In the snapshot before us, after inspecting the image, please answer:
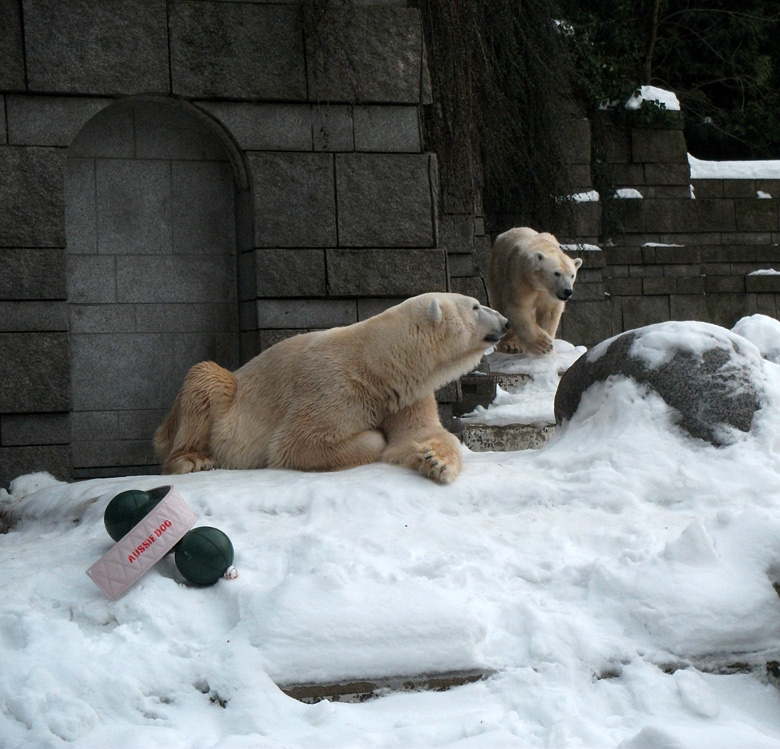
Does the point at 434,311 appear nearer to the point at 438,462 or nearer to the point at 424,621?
the point at 438,462

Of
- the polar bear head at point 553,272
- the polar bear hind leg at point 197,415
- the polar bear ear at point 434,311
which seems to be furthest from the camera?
the polar bear head at point 553,272

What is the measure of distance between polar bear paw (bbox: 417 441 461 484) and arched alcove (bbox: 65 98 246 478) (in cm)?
230

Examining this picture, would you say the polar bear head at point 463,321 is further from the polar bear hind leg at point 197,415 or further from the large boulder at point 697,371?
the polar bear hind leg at point 197,415

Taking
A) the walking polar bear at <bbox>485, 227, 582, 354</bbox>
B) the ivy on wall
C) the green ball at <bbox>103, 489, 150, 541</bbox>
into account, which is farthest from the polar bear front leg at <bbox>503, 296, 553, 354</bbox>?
the green ball at <bbox>103, 489, 150, 541</bbox>

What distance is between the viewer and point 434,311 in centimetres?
448

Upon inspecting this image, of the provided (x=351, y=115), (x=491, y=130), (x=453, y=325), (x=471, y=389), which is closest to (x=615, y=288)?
(x=491, y=130)

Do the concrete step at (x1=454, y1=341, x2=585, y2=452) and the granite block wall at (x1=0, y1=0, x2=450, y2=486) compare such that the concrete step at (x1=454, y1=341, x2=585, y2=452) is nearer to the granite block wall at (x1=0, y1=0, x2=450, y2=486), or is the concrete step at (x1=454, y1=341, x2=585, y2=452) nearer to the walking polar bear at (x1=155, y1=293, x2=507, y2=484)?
the granite block wall at (x1=0, y1=0, x2=450, y2=486)

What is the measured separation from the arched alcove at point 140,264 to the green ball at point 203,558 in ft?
9.35

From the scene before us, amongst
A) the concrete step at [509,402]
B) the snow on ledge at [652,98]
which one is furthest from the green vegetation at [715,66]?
the concrete step at [509,402]

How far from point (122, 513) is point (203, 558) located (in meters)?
0.44

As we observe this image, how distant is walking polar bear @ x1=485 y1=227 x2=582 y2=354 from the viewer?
8.20 m

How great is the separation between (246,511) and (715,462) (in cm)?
187

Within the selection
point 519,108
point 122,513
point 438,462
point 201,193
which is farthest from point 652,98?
point 122,513

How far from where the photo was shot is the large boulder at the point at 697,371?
4.14 meters
